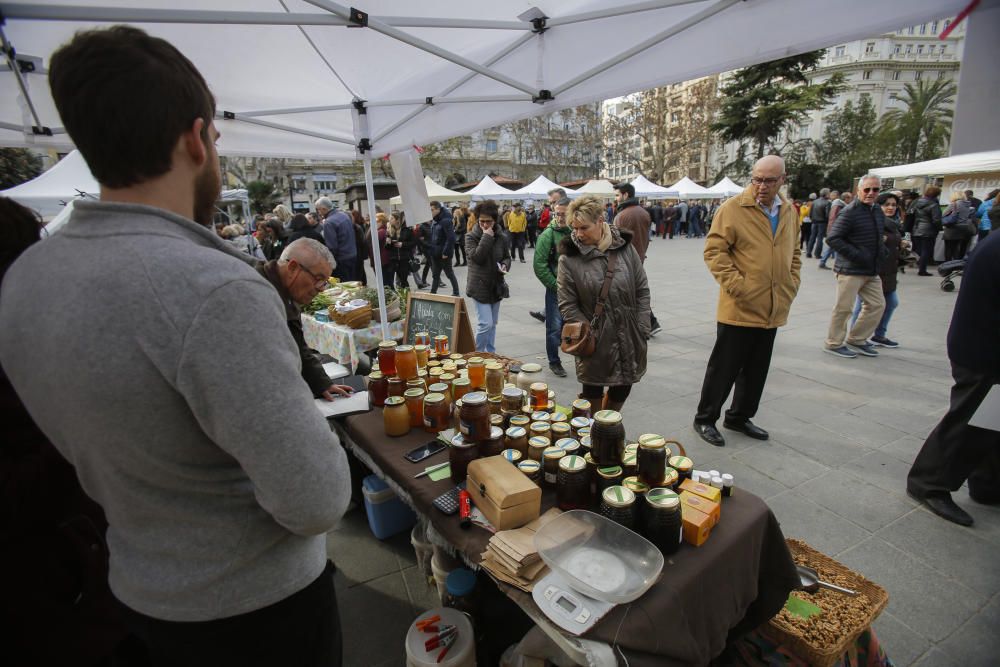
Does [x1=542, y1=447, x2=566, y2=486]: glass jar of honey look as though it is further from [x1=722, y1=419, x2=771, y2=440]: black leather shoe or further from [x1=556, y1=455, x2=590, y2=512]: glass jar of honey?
[x1=722, y1=419, x2=771, y2=440]: black leather shoe

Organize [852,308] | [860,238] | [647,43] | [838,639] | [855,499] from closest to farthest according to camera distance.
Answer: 1. [838,639]
2. [647,43]
3. [855,499]
4. [860,238]
5. [852,308]

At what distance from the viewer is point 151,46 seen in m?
0.79

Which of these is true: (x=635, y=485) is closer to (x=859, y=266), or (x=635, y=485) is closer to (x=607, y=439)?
(x=607, y=439)

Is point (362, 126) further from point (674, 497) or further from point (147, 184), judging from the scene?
point (674, 497)

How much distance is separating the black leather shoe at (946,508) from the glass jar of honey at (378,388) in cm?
343

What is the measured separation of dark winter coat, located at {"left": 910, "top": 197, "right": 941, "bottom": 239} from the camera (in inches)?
410

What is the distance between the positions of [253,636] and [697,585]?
1.20 m

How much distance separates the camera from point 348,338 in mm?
3928

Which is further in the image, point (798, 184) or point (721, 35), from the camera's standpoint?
point (798, 184)

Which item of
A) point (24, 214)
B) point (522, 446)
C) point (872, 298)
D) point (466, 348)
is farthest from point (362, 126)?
point (872, 298)

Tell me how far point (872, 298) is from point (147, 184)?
22.8ft

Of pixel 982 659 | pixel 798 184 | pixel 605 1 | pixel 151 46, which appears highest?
pixel 798 184

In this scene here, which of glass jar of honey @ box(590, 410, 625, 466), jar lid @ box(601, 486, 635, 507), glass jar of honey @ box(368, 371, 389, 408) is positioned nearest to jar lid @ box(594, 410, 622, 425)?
glass jar of honey @ box(590, 410, 625, 466)

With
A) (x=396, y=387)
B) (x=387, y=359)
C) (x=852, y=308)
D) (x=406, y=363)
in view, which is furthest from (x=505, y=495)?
(x=852, y=308)
